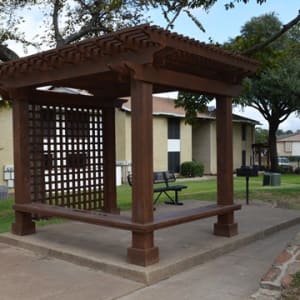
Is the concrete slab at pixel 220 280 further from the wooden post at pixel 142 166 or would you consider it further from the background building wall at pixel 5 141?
the background building wall at pixel 5 141

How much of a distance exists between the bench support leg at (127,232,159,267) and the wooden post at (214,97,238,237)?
1.93m

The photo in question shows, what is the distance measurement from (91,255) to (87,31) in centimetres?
924

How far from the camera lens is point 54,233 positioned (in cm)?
764

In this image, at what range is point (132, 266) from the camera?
5574 mm

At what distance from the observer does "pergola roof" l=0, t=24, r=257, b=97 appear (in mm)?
5441

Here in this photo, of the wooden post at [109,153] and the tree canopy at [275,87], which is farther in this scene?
the tree canopy at [275,87]

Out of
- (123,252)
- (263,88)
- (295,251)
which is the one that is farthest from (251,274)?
(263,88)

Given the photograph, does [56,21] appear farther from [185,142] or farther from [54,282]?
[185,142]

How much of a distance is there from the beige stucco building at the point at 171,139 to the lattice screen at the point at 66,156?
414 inches

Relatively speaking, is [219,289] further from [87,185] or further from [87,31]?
[87,31]

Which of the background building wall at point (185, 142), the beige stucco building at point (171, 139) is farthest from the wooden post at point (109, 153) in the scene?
the background building wall at point (185, 142)

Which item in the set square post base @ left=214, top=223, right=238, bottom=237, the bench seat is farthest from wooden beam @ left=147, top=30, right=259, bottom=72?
square post base @ left=214, top=223, right=238, bottom=237

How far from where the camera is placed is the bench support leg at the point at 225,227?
23.8 ft

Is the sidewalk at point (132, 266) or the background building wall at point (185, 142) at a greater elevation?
the background building wall at point (185, 142)
